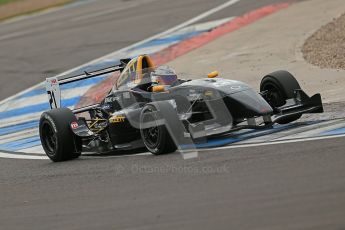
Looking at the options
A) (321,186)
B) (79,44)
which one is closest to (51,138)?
(321,186)

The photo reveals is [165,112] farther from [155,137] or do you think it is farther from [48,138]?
[48,138]

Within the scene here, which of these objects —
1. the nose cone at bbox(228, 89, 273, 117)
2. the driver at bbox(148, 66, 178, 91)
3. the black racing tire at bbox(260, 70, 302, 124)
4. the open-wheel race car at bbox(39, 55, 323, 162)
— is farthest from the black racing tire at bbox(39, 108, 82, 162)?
the black racing tire at bbox(260, 70, 302, 124)

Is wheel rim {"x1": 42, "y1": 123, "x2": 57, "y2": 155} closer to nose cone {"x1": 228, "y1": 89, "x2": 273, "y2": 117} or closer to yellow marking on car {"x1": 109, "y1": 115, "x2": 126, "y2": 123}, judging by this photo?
yellow marking on car {"x1": 109, "y1": 115, "x2": 126, "y2": 123}

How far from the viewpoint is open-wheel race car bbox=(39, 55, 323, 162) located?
9.81 metres

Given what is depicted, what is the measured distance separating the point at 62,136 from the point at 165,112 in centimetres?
197

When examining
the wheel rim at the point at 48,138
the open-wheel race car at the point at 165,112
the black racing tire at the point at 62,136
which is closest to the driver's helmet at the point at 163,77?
the open-wheel race car at the point at 165,112

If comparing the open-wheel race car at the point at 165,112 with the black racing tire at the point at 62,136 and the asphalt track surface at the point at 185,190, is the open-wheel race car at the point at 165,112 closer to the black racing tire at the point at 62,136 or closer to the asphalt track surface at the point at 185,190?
the black racing tire at the point at 62,136

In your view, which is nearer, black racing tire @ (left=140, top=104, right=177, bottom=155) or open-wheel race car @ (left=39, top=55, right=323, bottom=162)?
black racing tire @ (left=140, top=104, right=177, bottom=155)

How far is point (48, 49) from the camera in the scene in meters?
22.8

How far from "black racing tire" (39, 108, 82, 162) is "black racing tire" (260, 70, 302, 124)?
2.60m

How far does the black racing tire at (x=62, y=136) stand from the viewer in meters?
10.9

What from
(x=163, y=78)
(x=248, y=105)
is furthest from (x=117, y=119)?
(x=248, y=105)

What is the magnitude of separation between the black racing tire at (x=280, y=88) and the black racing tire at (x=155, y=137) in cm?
164

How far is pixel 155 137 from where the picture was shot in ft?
32.4
